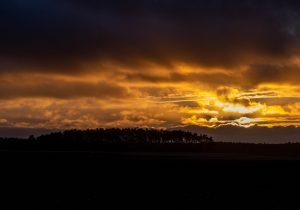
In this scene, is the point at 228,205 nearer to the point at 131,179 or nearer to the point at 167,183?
the point at 167,183

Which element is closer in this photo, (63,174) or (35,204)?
(35,204)

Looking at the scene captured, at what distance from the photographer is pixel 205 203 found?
2927 centimetres

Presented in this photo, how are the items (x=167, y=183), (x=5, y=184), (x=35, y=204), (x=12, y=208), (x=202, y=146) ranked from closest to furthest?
(x=12, y=208), (x=35, y=204), (x=5, y=184), (x=167, y=183), (x=202, y=146)

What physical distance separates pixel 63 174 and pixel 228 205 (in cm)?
2257

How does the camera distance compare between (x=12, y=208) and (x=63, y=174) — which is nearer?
(x=12, y=208)

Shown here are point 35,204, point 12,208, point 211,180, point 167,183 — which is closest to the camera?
point 12,208

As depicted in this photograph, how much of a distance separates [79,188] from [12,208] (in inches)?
388

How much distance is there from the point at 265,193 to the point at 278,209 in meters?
7.56

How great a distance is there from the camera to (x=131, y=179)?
142 ft

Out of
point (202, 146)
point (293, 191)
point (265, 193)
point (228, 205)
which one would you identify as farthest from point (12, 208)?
point (202, 146)

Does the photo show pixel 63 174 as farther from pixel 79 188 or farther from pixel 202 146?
pixel 202 146

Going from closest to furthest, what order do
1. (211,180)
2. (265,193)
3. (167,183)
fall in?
(265,193)
(167,183)
(211,180)

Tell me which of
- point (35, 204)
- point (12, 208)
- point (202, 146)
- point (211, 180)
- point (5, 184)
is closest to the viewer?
point (12, 208)

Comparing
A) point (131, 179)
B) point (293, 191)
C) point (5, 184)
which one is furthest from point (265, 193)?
point (5, 184)
